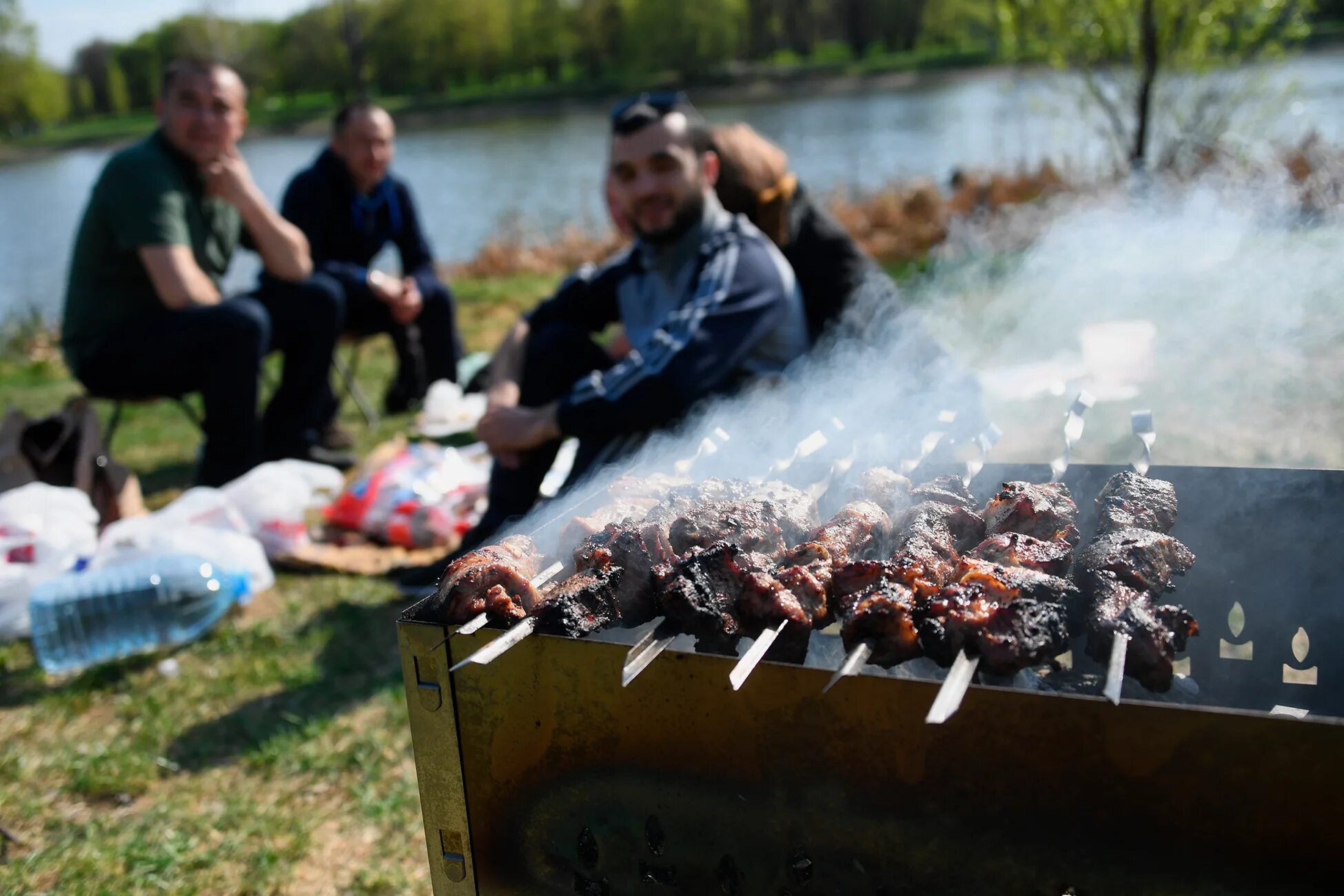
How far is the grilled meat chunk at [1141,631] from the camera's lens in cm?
170

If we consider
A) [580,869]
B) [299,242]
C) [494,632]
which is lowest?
[580,869]

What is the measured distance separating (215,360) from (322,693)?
2463mm

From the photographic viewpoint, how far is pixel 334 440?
656 cm

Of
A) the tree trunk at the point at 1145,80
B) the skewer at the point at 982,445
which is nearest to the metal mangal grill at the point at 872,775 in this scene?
the skewer at the point at 982,445

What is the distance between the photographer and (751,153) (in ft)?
14.2

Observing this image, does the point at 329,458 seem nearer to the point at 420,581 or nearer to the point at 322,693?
the point at 420,581

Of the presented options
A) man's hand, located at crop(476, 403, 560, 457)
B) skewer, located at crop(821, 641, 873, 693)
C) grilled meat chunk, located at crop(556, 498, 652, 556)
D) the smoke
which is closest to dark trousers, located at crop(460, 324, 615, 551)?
man's hand, located at crop(476, 403, 560, 457)

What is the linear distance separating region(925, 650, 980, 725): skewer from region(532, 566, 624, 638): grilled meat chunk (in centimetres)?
65

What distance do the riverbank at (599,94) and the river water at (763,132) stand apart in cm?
350

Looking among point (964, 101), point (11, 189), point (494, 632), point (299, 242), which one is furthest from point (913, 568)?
point (11, 189)

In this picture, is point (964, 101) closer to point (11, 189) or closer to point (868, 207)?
point (868, 207)

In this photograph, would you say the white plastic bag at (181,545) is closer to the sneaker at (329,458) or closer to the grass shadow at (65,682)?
the grass shadow at (65,682)

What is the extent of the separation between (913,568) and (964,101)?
33116 millimetres

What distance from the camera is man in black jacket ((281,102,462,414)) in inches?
258
